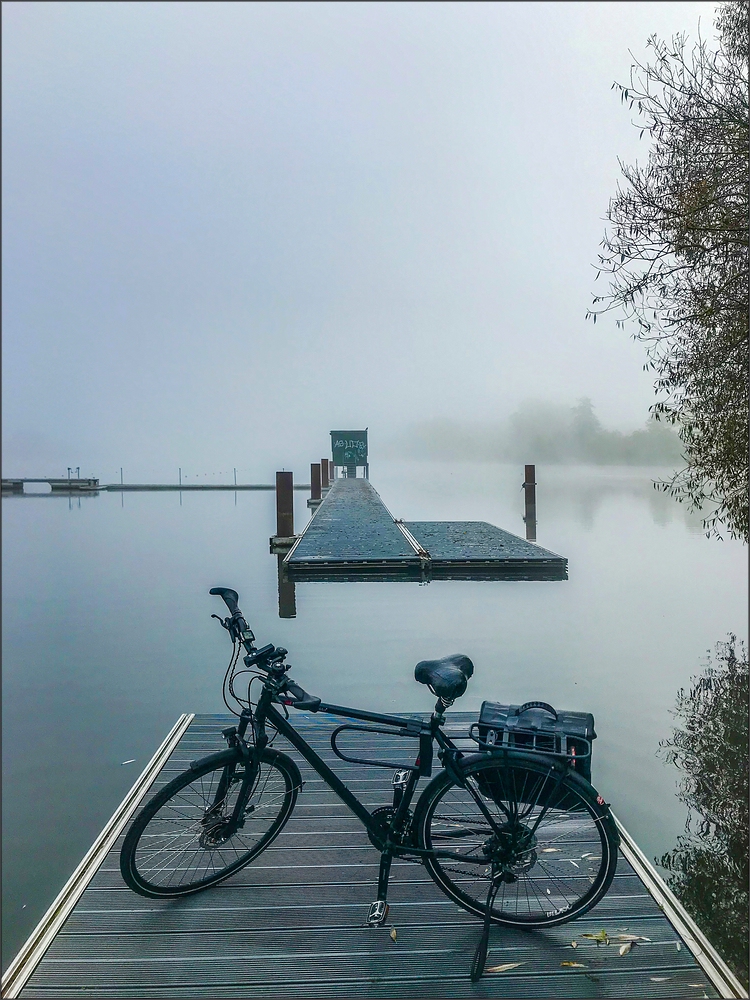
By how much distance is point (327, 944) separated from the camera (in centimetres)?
212

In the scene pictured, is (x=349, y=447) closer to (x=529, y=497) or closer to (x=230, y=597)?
(x=529, y=497)

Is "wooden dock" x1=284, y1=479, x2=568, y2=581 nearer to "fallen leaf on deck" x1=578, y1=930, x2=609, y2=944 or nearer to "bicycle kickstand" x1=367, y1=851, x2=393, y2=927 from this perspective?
"bicycle kickstand" x1=367, y1=851, x2=393, y2=927

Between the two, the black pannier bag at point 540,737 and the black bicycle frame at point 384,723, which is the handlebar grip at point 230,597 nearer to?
the black bicycle frame at point 384,723

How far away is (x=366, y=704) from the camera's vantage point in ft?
17.8

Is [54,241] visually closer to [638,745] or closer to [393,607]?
[638,745]

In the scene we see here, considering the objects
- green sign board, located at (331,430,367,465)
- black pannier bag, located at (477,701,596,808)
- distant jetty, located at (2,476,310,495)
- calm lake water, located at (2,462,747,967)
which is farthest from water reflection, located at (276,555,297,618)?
distant jetty, located at (2,476,310,495)

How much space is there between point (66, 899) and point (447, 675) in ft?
4.72

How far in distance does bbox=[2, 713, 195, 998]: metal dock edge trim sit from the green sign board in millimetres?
37882

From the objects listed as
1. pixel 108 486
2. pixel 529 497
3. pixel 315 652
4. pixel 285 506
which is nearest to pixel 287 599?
pixel 315 652

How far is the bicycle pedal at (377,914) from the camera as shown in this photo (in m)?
2.18

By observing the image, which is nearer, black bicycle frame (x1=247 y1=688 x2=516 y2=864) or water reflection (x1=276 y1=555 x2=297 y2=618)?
black bicycle frame (x1=247 y1=688 x2=516 y2=864)

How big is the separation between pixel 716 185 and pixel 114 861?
5.65 metres

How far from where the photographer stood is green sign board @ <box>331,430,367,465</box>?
41.1 m

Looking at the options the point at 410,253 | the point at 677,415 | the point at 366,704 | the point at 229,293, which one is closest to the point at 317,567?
the point at 366,704
